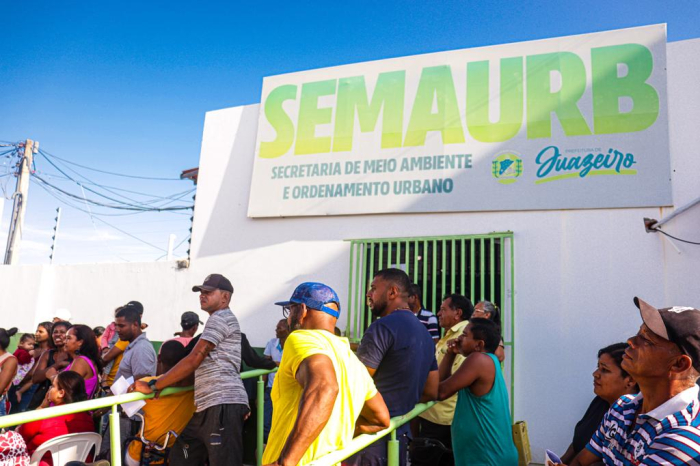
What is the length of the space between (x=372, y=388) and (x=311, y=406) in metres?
0.54

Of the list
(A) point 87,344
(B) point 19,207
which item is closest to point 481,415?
(A) point 87,344

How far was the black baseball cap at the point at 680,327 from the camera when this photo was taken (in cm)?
174

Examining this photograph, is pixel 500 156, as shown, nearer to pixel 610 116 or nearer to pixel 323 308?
pixel 610 116

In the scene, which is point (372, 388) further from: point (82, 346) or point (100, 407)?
point (82, 346)

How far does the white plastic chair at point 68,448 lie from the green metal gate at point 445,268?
3.55m

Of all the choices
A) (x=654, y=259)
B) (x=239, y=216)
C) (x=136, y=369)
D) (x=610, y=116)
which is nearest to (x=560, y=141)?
(x=610, y=116)

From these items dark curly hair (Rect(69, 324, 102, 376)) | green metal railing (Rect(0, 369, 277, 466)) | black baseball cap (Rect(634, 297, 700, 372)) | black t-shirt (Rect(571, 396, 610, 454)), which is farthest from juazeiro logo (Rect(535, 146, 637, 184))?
dark curly hair (Rect(69, 324, 102, 376))

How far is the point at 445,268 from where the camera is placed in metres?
6.32

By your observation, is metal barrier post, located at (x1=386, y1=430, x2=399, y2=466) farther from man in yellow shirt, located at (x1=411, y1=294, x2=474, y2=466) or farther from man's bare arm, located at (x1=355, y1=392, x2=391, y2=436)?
man in yellow shirt, located at (x1=411, y1=294, x2=474, y2=466)

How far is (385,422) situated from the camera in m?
2.40

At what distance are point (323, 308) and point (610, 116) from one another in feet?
16.6

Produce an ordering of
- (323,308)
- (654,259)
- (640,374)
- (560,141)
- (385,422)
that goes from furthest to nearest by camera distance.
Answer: (560,141) < (654,259) < (385,422) < (323,308) < (640,374)

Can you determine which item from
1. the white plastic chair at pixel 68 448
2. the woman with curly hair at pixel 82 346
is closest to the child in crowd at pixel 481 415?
the white plastic chair at pixel 68 448

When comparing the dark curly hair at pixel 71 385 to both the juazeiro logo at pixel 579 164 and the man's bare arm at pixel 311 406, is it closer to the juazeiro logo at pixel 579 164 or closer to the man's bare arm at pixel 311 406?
the man's bare arm at pixel 311 406
